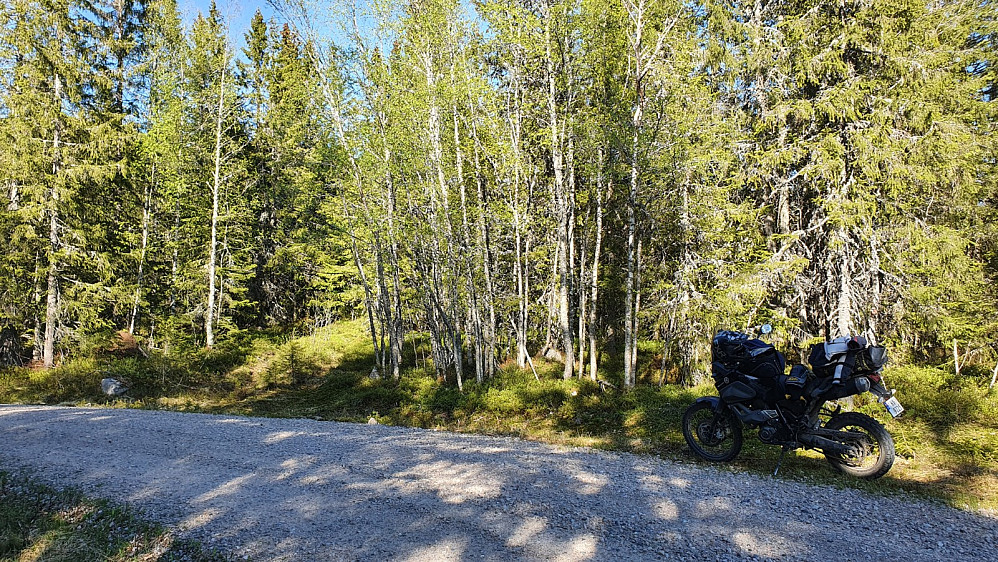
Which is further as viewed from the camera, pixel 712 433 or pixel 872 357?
pixel 712 433

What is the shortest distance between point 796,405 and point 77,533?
24.0 ft

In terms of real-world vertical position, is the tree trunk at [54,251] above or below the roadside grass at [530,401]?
above

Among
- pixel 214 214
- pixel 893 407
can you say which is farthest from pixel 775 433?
pixel 214 214

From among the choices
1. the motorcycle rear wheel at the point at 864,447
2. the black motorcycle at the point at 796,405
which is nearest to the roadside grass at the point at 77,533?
the black motorcycle at the point at 796,405

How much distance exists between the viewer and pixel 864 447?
5.42 metres

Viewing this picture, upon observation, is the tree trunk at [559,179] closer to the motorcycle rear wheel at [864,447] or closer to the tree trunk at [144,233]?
the motorcycle rear wheel at [864,447]

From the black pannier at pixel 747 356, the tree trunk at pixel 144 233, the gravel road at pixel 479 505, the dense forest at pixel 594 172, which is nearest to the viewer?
the gravel road at pixel 479 505

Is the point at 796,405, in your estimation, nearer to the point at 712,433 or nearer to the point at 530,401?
the point at 712,433

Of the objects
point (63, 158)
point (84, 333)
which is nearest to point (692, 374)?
point (84, 333)

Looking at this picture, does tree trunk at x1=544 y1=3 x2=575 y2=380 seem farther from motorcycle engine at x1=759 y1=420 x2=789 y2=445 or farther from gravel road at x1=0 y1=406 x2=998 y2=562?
motorcycle engine at x1=759 y1=420 x2=789 y2=445

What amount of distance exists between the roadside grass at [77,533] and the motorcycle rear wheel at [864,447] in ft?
20.0

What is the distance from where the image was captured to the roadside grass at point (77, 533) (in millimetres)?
4102

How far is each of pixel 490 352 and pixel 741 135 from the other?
7.60m

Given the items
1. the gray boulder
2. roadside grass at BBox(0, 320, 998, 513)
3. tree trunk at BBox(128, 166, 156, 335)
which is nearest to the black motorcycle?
roadside grass at BBox(0, 320, 998, 513)
